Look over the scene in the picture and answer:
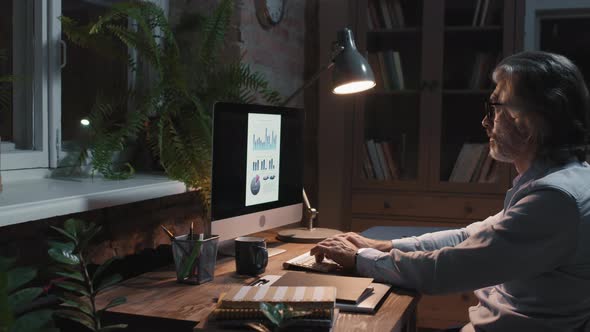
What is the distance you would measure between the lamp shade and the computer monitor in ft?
0.68

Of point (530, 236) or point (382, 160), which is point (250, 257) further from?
point (382, 160)

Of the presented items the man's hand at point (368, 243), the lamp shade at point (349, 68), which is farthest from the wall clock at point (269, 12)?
the man's hand at point (368, 243)

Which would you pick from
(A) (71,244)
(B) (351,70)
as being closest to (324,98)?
(B) (351,70)

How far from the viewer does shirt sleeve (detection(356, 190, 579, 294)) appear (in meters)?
1.47

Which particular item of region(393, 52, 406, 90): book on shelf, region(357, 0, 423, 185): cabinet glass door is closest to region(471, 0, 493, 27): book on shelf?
region(357, 0, 423, 185): cabinet glass door

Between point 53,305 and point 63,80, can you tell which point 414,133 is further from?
point 53,305

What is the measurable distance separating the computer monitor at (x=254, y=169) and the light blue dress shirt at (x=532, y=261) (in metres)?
0.52

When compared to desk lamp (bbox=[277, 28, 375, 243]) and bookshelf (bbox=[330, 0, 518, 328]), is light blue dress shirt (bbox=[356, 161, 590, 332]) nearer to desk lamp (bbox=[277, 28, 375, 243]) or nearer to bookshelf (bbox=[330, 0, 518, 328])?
desk lamp (bbox=[277, 28, 375, 243])

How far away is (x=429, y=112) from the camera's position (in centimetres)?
341

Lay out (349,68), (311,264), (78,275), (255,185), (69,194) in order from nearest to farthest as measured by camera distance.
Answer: (78,275) → (69,194) → (311,264) → (255,185) → (349,68)

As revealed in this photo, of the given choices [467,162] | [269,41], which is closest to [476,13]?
[467,162]

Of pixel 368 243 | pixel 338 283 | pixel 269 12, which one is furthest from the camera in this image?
pixel 269 12

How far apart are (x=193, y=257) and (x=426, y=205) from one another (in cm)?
199

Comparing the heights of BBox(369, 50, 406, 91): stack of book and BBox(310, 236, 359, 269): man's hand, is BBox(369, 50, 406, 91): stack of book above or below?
above
